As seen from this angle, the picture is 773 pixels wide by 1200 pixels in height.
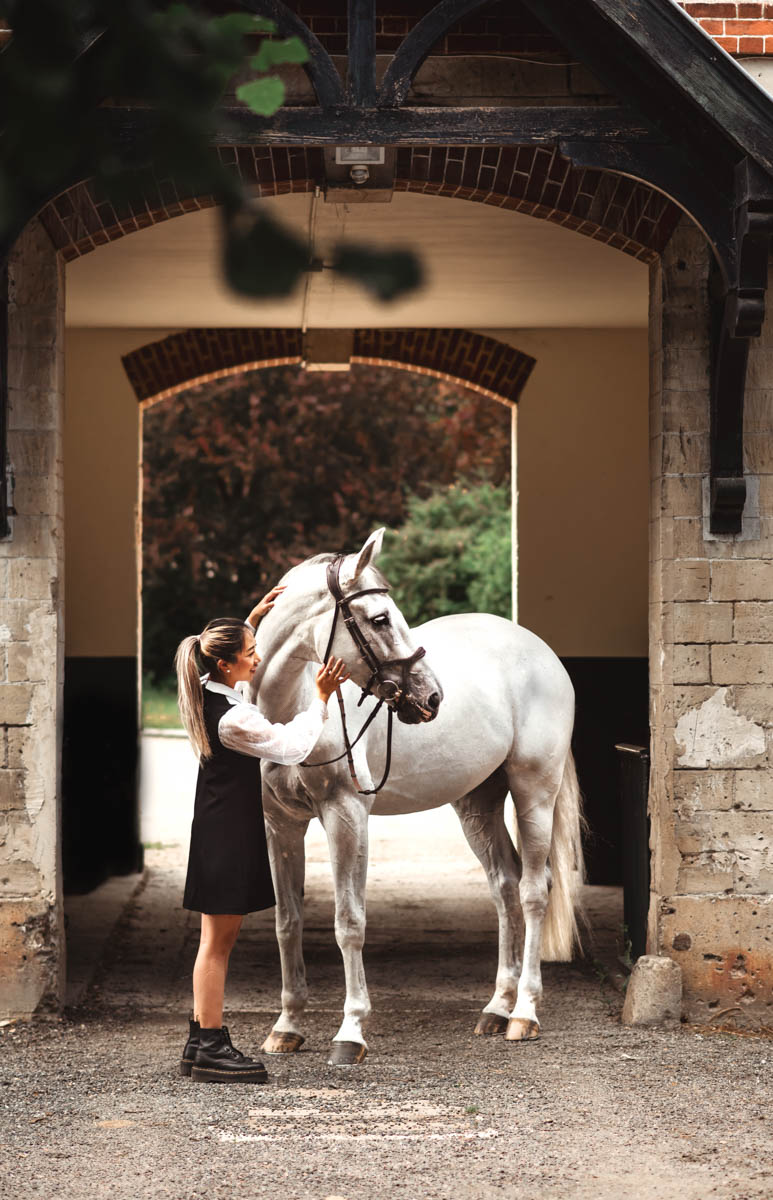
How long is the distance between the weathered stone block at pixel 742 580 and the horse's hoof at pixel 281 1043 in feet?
8.29

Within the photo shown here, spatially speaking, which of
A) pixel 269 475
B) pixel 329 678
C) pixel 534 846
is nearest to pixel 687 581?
pixel 534 846

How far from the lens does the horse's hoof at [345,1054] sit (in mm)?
5105

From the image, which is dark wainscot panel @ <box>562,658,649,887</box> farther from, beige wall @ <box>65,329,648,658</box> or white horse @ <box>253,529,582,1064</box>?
white horse @ <box>253,529,582,1064</box>

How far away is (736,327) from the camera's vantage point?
5.26m

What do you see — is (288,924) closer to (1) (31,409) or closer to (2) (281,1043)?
(2) (281,1043)

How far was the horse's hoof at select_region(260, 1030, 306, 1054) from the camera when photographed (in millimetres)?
5336

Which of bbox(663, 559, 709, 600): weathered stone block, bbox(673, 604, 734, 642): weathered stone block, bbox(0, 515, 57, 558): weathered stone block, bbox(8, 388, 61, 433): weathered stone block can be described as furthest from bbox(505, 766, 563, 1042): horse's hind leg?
bbox(8, 388, 61, 433): weathered stone block

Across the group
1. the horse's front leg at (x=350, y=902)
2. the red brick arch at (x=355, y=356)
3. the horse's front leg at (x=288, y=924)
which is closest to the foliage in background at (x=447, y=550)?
the red brick arch at (x=355, y=356)

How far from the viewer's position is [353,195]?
5945 mm

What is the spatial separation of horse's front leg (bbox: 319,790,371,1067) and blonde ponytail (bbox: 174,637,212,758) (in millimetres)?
632

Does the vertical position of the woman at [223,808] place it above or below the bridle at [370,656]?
below

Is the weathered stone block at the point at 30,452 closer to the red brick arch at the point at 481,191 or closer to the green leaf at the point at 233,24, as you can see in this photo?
the red brick arch at the point at 481,191

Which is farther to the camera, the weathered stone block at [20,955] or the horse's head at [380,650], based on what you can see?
the weathered stone block at [20,955]

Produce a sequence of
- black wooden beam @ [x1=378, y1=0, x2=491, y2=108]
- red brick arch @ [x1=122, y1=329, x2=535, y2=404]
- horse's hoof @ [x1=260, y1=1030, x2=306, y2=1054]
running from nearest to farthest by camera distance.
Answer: black wooden beam @ [x1=378, y1=0, x2=491, y2=108] < horse's hoof @ [x1=260, y1=1030, x2=306, y2=1054] < red brick arch @ [x1=122, y1=329, x2=535, y2=404]
